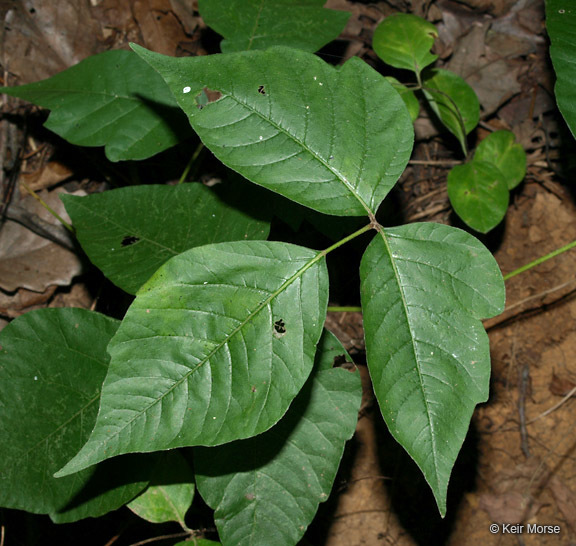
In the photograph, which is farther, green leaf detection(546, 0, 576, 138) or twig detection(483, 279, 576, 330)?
twig detection(483, 279, 576, 330)

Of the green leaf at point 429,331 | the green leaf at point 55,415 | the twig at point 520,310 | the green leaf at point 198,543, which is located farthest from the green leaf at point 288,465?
the twig at point 520,310

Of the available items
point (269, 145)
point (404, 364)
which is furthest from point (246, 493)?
point (269, 145)

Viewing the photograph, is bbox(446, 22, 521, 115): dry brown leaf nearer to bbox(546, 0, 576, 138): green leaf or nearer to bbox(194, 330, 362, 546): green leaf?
bbox(546, 0, 576, 138): green leaf

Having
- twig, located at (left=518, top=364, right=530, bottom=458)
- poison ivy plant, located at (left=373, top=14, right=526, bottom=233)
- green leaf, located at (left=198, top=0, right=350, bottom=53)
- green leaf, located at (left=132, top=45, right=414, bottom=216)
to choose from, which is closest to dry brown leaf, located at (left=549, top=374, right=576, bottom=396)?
twig, located at (left=518, top=364, right=530, bottom=458)

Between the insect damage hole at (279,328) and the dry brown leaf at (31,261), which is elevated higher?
the insect damage hole at (279,328)

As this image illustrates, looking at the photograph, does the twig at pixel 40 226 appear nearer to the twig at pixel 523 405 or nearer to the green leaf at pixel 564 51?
the green leaf at pixel 564 51

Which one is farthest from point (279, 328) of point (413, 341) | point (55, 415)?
point (55, 415)

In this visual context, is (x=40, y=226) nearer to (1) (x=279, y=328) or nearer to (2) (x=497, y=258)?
(1) (x=279, y=328)
